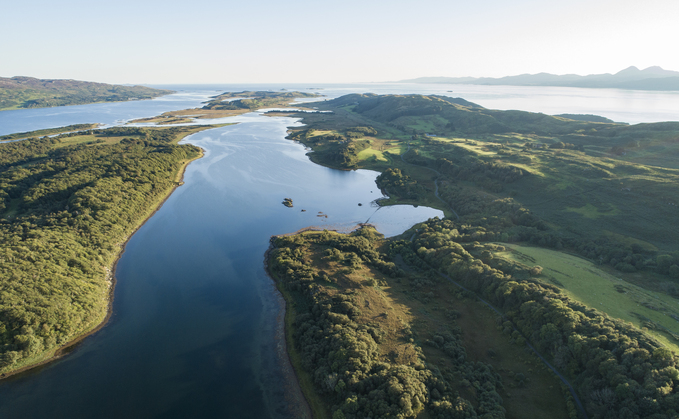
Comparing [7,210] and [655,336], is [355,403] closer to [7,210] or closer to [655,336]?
[655,336]

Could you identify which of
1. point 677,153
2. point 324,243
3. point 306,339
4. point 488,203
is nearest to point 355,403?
point 306,339

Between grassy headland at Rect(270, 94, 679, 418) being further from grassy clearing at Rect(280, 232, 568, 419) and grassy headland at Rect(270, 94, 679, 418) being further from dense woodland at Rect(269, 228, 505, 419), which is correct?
grassy clearing at Rect(280, 232, 568, 419)

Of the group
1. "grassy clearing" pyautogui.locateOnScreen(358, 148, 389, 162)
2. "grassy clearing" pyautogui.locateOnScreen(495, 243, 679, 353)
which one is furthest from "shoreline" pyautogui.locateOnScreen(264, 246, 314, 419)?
"grassy clearing" pyautogui.locateOnScreen(358, 148, 389, 162)

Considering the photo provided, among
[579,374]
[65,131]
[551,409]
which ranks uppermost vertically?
[65,131]

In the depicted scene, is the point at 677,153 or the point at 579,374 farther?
the point at 677,153

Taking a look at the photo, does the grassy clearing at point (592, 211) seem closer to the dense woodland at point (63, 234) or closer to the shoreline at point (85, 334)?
the shoreline at point (85, 334)

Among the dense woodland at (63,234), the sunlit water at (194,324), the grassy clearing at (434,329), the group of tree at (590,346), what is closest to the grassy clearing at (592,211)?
the sunlit water at (194,324)

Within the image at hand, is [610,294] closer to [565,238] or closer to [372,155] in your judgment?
[565,238]
